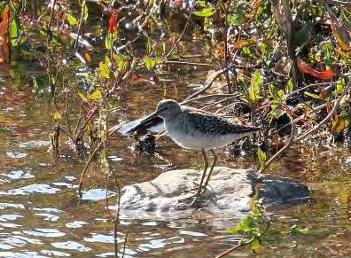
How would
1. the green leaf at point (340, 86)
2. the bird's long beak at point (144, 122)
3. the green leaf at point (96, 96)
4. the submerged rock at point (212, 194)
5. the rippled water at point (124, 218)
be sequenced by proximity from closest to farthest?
the rippled water at point (124, 218)
the submerged rock at point (212, 194)
the green leaf at point (96, 96)
the green leaf at point (340, 86)
the bird's long beak at point (144, 122)

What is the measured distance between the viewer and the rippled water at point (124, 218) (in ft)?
22.9

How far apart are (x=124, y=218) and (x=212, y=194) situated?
755mm

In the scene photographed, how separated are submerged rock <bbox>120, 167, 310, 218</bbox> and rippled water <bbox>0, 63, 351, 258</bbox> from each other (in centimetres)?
16

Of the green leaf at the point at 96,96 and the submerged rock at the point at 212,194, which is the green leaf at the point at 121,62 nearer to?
the green leaf at the point at 96,96

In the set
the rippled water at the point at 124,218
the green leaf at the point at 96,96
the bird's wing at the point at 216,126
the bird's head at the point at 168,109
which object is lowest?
the rippled water at the point at 124,218

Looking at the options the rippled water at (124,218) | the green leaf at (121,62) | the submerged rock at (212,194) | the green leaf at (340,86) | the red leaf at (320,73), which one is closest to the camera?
the rippled water at (124,218)

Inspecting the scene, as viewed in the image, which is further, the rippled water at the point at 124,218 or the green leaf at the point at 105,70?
the green leaf at the point at 105,70

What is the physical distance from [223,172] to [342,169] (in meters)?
1.09

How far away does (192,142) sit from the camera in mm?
8234

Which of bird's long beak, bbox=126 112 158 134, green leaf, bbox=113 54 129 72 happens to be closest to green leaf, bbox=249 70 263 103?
bird's long beak, bbox=126 112 158 134

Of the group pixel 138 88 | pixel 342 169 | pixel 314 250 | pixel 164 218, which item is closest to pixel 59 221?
pixel 164 218

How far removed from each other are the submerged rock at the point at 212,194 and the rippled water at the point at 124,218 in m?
0.16

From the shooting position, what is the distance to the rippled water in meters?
6.98

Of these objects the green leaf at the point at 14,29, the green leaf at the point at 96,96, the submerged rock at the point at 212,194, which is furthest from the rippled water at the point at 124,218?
the green leaf at the point at 14,29
